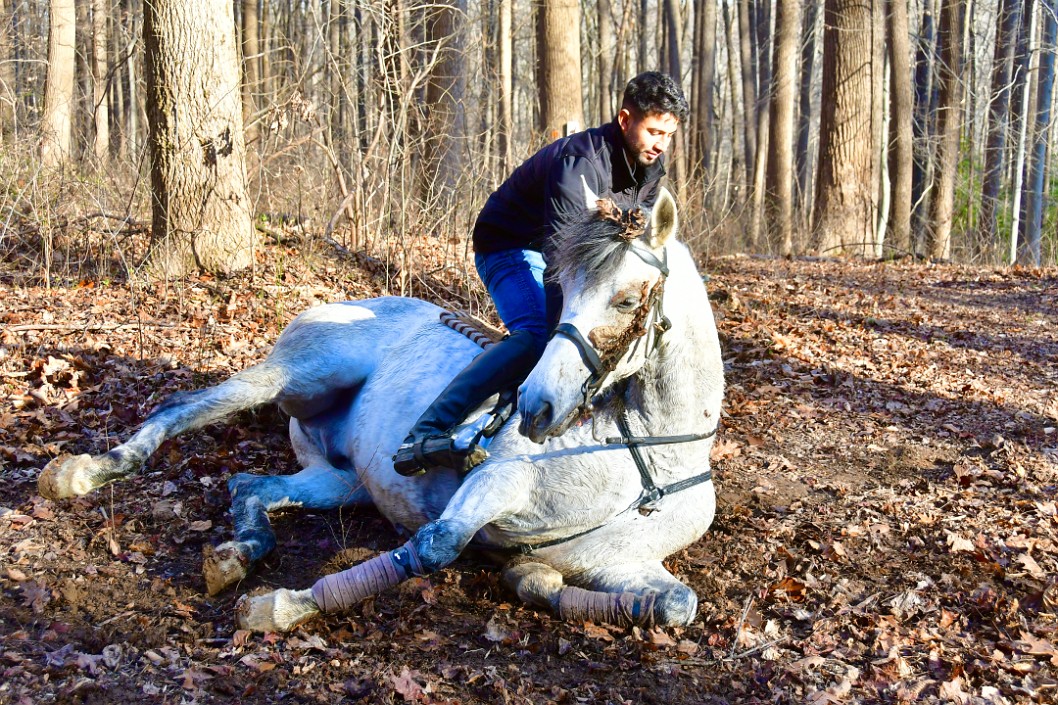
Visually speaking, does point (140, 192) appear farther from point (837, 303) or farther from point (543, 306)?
point (837, 303)

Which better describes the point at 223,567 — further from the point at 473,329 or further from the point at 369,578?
the point at 473,329

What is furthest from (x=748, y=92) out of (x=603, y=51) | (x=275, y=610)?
(x=275, y=610)

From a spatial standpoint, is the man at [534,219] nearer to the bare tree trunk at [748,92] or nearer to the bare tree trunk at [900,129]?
the bare tree trunk at [900,129]

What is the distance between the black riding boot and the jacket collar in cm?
87

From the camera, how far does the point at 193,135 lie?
300 inches

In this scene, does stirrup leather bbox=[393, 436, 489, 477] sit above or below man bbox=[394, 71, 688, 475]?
below

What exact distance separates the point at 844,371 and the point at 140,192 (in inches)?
287

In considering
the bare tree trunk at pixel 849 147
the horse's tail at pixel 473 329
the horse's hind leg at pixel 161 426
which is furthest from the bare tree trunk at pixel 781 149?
the horse's hind leg at pixel 161 426

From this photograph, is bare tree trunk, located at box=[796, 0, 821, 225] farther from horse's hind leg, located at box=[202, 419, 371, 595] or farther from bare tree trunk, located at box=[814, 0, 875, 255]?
horse's hind leg, located at box=[202, 419, 371, 595]

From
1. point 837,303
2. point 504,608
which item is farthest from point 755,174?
point 504,608

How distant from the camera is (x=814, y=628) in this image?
12.1 ft

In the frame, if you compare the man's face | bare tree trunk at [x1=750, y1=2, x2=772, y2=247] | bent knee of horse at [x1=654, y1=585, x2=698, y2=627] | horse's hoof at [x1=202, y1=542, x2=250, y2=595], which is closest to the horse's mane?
the man's face

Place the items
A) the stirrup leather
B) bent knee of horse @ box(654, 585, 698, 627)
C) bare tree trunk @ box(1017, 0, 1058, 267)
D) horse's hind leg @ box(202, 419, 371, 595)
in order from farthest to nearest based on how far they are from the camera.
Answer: bare tree trunk @ box(1017, 0, 1058, 267) < the stirrup leather < horse's hind leg @ box(202, 419, 371, 595) < bent knee of horse @ box(654, 585, 698, 627)

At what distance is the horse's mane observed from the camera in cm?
333
